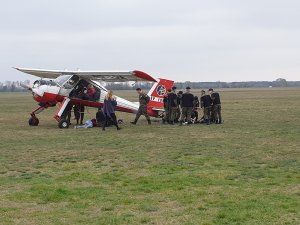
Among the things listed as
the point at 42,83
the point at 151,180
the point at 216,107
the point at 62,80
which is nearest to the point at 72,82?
the point at 62,80

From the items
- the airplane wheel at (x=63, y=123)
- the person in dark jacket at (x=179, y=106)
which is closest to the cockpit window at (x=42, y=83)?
the airplane wheel at (x=63, y=123)

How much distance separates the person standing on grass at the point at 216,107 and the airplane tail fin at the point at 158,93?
265 cm

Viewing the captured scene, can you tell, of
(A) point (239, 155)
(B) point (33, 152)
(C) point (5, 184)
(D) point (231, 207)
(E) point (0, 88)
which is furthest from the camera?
(E) point (0, 88)

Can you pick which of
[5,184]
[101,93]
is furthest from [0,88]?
[5,184]

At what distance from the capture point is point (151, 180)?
846cm

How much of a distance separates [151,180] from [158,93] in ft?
47.5

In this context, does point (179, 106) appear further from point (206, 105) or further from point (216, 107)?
point (216, 107)

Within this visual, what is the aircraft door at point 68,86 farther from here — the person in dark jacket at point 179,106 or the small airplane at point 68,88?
the person in dark jacket at point 179,106

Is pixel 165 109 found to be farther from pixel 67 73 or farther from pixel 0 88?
pixel 0 88

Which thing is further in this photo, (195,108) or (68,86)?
(195,108)

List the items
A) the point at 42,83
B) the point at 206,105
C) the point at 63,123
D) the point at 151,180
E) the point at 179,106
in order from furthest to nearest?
the point at 179,106 < the point at 206,105 < the point at 42,83 < the point at 63,123 < the point at 151,180

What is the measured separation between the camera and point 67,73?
67.5 ft

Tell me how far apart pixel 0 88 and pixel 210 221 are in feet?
618

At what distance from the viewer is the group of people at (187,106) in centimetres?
2050
